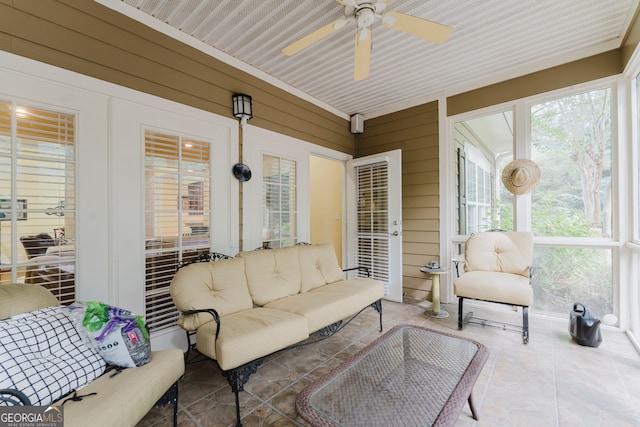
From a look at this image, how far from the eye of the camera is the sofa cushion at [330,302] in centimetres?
227

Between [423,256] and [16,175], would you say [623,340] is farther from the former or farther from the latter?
[16,175]

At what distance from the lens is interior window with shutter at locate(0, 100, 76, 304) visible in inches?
69.5

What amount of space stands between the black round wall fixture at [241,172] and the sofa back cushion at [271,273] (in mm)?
862

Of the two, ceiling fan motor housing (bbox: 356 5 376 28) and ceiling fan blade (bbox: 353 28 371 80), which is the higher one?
ceiling fan motor housing (bbox: 356 5 376 28)

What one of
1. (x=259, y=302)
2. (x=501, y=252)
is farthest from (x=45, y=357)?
(x=501, y=252)

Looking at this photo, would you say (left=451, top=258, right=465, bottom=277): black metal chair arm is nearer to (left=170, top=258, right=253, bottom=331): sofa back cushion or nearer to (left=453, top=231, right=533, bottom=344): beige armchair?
(left=453, top=231, right=533, bottom=344): beige armchair

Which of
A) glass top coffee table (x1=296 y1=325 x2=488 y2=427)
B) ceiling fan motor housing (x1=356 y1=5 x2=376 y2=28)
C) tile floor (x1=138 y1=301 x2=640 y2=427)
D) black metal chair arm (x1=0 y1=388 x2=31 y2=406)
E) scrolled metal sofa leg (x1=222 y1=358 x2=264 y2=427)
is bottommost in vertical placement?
tile floor (x1=138 y1=301 x2=640 y2=427)

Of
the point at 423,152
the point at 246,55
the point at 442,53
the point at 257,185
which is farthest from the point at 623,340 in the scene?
the point at 246,55

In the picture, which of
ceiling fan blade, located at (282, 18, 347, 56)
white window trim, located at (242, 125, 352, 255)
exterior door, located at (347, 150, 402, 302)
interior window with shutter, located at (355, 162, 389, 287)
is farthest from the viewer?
interior window with shutter, located at (355, 162, 389, 287)

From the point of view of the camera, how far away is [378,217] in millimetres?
4164

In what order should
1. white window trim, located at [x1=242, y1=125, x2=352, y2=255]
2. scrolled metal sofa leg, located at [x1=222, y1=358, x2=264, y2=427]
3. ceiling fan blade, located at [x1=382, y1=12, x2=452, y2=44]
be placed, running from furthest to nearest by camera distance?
white window trim, located at [x1=242, y1=125, x2=352, y2=255] < ceiling fan blade, located at [x1=382, y1=12, x2=452, y2=44] < scrolled metal sofa leg, located at [x1=222, y1=358, x2=264, y2=427]

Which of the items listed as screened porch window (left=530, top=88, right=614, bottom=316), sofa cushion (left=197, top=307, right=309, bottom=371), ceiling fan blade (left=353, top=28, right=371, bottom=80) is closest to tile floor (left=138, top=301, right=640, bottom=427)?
Result: sofa cushion (left=197, top=307, right=309, bottom=371)

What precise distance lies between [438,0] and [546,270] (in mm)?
3147

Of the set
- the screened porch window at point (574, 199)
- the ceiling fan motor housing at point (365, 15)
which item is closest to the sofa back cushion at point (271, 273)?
the ceiling fan motor housing at point (365, 15)
